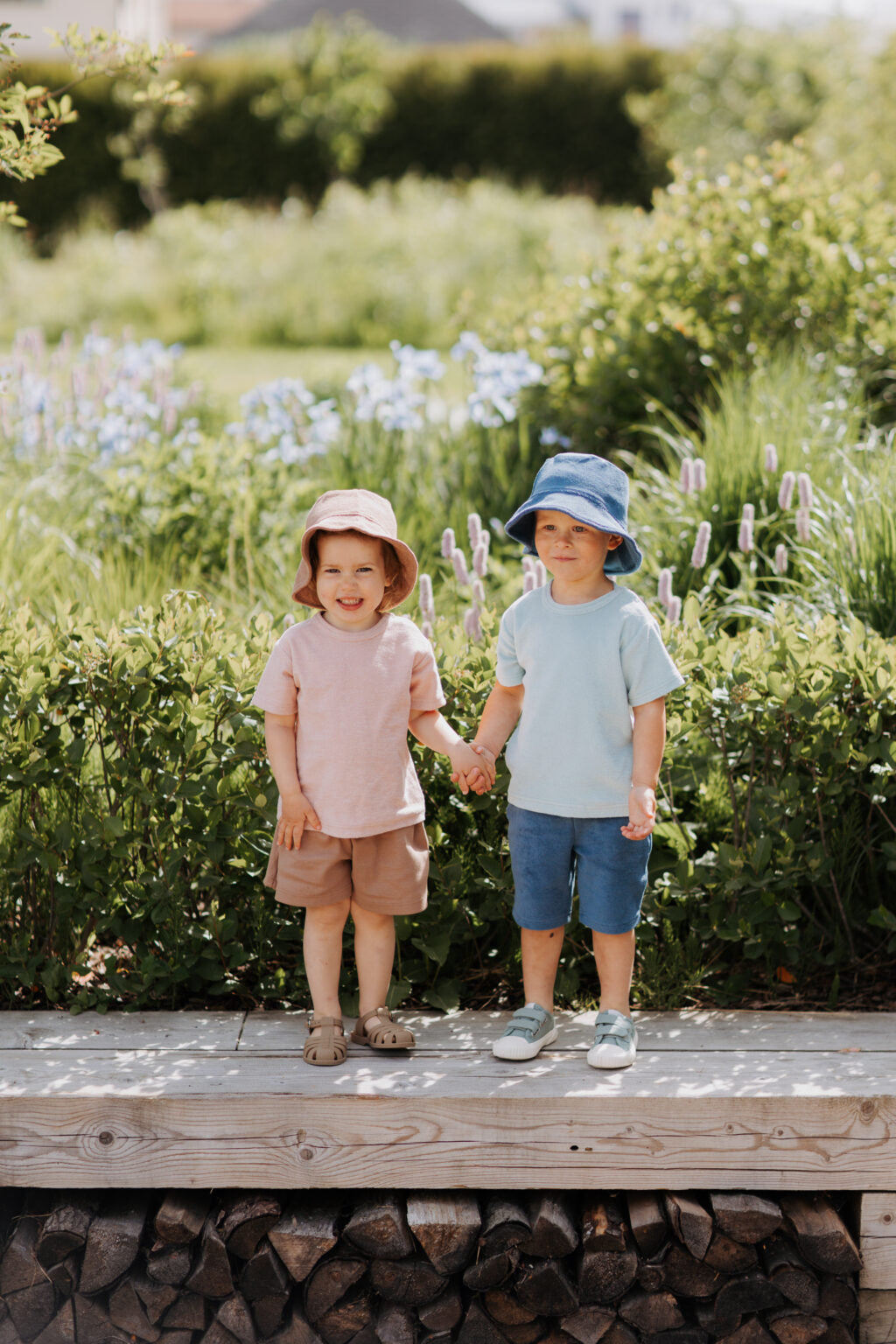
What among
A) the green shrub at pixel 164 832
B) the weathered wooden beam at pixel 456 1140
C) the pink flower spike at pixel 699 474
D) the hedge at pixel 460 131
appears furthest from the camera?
the hedge at pixel 460 131

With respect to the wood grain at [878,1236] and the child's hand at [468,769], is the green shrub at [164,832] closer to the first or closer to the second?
the child's hand at [468,769]

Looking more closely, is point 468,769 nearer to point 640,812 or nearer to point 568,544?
point 640,812

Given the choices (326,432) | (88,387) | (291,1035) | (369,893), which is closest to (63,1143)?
(291,1035)

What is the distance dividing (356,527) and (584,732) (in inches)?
23.8

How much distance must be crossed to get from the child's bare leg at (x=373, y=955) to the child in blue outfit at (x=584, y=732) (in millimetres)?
274

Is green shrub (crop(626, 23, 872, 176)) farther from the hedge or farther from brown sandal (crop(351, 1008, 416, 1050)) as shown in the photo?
brown sandal (crop(351, 1008, 416, 1050))

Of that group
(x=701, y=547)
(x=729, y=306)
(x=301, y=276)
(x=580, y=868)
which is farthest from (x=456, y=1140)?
(x=301, y=276)

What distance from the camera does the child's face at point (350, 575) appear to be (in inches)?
98.5

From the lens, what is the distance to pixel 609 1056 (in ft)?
8.32

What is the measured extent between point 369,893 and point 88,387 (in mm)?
4220

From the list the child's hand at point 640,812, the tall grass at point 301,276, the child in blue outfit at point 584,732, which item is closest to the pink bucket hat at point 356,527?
the child in blue outfit at point 584,732

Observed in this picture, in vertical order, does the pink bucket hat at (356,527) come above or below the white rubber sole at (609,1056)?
above

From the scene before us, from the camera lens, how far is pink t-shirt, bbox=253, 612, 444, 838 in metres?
2.53

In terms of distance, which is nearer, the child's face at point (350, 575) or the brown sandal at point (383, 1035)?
the child's face at point (350, 575)
